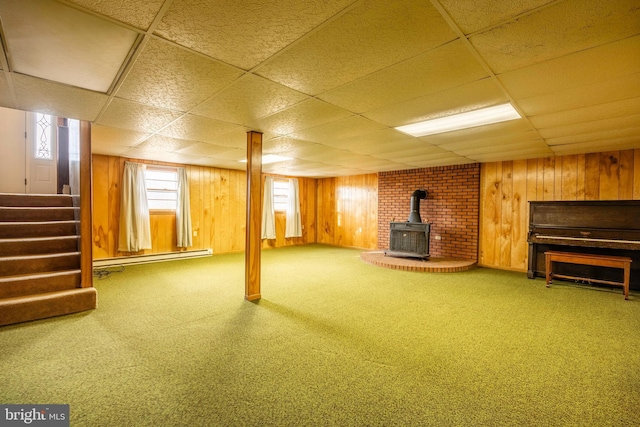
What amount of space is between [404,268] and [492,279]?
141cm

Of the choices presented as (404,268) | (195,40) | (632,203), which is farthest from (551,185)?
(195,40)

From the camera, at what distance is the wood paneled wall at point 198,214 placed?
552 centimetres

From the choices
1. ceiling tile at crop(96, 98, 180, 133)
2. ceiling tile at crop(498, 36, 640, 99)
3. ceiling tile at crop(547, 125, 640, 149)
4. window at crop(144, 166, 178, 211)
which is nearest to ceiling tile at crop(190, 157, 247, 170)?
window at crop(144, 166, 178, 211)

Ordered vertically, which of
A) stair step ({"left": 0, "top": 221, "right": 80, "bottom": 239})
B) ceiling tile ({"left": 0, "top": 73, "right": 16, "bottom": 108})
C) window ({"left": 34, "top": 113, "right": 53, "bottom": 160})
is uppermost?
window ({"left": 34, "top": 113, "right": 53, "bottom": 160})

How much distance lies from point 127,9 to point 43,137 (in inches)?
242

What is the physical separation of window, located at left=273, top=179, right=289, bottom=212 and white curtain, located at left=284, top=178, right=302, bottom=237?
0.16 metres

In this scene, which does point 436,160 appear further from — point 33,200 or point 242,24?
point 33,200

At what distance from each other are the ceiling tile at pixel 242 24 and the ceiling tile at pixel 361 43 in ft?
0.30

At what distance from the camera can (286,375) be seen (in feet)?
6.67

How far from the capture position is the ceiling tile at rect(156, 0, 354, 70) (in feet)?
4.43

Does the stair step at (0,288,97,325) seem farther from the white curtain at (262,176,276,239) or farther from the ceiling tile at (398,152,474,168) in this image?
the ceiling tile at (398,152,474,168)

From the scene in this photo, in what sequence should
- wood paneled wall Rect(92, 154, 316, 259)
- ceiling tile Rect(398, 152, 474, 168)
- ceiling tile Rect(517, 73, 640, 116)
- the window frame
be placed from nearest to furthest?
ceiling tile Rect(517, 73, 640, 116), ceiling tile Rect(398, 152, 474, 168), wood paneled wall Rect(92, 154, 316, 259), the window frame

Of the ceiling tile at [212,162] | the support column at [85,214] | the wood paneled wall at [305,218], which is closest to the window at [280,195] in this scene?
the wood paneled wall at [305,218]

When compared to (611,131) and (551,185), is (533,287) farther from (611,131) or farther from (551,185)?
(611,131)
